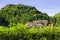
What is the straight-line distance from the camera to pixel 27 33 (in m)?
11.6

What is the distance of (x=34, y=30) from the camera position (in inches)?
470

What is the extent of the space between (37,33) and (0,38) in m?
1.82

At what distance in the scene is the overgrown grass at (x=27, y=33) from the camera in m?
11.4

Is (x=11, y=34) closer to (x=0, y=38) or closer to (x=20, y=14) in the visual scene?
(x=0, y=38)

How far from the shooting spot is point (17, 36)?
1148cm

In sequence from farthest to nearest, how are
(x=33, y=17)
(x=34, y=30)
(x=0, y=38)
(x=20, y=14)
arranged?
1. (x=20, y=14)
2. (x=33, y=17)
3. (x=34, y=30)
4. (x=0, y=38)

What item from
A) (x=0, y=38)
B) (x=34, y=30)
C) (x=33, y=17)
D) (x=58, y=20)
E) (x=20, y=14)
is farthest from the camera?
(x=20, y=14)

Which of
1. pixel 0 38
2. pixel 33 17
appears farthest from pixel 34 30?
pixel 33 17

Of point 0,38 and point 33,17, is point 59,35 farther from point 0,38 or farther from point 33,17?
point 33,17

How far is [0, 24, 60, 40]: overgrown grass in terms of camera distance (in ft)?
37.4

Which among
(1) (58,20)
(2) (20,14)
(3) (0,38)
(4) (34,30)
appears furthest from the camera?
(2) (20,14)

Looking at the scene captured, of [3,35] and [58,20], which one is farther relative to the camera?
[58,20]

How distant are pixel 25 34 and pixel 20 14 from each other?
60.5 m

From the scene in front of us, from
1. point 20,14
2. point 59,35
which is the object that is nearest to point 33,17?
point 20,14
